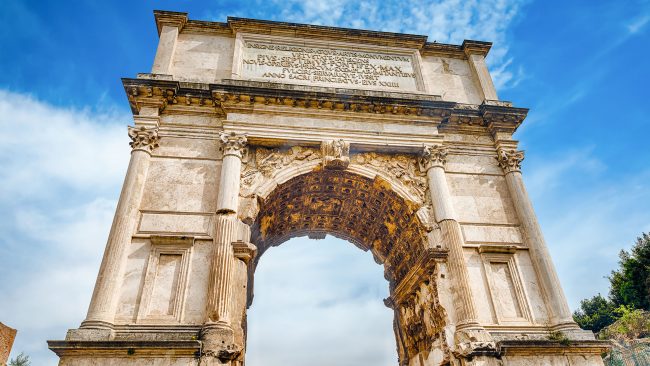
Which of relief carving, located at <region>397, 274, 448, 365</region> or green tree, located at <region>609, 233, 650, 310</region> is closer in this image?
relief carving, located at <region>397, 274, 448, 365</region>

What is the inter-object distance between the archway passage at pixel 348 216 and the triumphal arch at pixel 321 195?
59mm

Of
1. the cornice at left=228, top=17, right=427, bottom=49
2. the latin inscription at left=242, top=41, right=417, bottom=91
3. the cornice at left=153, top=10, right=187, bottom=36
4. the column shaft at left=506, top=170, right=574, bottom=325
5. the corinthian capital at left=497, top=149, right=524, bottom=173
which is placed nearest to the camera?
the column shaft at left=506, top=170, right=574, bottom=325

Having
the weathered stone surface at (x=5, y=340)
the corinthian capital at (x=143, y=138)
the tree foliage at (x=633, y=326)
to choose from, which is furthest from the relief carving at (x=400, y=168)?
the tree foliage at (x=633, y=326)

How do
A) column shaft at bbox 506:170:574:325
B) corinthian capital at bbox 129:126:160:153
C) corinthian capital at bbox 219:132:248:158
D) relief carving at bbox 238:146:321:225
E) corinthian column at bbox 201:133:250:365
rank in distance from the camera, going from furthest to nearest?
corinthian capital at bbox 219:132:248:158 < corinthian capital at bbox 129:126:160:153 < relief carving at bbox 238:146:321:225 < column shaft at bbox 506:170:574:325 < corinthian column at bbox 201:133:250:365

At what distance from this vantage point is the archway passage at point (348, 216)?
35.3ft

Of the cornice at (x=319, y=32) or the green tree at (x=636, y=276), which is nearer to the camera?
the cornice at (x=319, y=32)

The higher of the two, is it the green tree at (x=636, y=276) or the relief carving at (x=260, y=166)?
the green tree at (x=636, y=276)

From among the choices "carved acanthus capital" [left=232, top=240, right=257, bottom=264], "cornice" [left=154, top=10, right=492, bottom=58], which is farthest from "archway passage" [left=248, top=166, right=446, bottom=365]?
"cornice" [left=154, top=10, right=492, bottom=58]

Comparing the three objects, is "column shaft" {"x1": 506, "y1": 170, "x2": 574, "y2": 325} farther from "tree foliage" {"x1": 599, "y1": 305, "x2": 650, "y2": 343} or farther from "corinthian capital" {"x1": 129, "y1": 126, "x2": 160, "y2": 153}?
"tree foliage" {"x1": 599, "y1": 305, "x2": 650, "y2": 343}

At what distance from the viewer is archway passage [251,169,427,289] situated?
10.8 metres

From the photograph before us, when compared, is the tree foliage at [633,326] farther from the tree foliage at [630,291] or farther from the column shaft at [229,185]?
the column shaft at [229,185]

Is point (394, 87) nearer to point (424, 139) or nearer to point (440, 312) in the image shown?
point (424, 139)

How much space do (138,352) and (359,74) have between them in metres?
9.19

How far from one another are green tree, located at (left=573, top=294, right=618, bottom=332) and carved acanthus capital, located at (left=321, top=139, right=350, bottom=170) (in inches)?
1130
